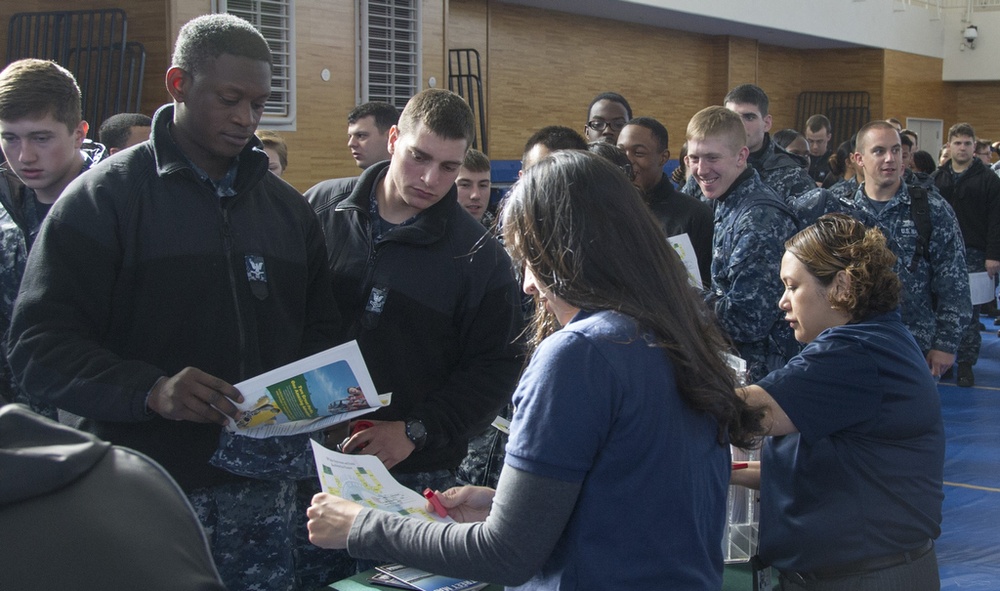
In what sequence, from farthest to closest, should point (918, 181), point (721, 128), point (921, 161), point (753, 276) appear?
1. point (921, 161)
2. point (918, 181)
3. point (721, 128)
4. point (753, 276)

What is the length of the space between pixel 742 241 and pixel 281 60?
5967mm

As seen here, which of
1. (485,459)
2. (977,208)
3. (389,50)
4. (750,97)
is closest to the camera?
(485,459)

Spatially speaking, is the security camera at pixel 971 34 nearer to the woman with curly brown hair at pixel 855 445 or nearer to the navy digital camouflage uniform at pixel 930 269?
the navy digital camouflage uniform at pixel 930 269

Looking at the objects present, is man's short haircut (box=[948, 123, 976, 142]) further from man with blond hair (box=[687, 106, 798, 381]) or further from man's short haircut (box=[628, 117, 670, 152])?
man with blond hair (box=[687, 106, 798, 381])

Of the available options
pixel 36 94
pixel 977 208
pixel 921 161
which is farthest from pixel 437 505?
pixel 921 161

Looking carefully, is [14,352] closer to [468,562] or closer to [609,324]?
[468,562]

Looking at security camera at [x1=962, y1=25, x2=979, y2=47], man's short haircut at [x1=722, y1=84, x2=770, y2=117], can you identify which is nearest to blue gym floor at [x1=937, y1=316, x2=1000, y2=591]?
man's short haircut at [x1=722, y1=84, x2=770, y2=117]

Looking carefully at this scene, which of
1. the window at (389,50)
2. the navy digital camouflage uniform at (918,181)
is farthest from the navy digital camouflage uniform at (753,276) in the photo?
the window at (389,50)

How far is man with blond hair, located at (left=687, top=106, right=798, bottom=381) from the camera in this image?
3553 mm

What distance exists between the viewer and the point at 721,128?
12.8 ft

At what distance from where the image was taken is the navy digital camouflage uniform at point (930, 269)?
199 inches

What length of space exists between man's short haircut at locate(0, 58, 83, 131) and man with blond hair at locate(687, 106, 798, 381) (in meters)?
2.26

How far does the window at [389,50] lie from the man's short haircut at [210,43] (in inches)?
279

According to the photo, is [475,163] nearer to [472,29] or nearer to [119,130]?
[119,130]
